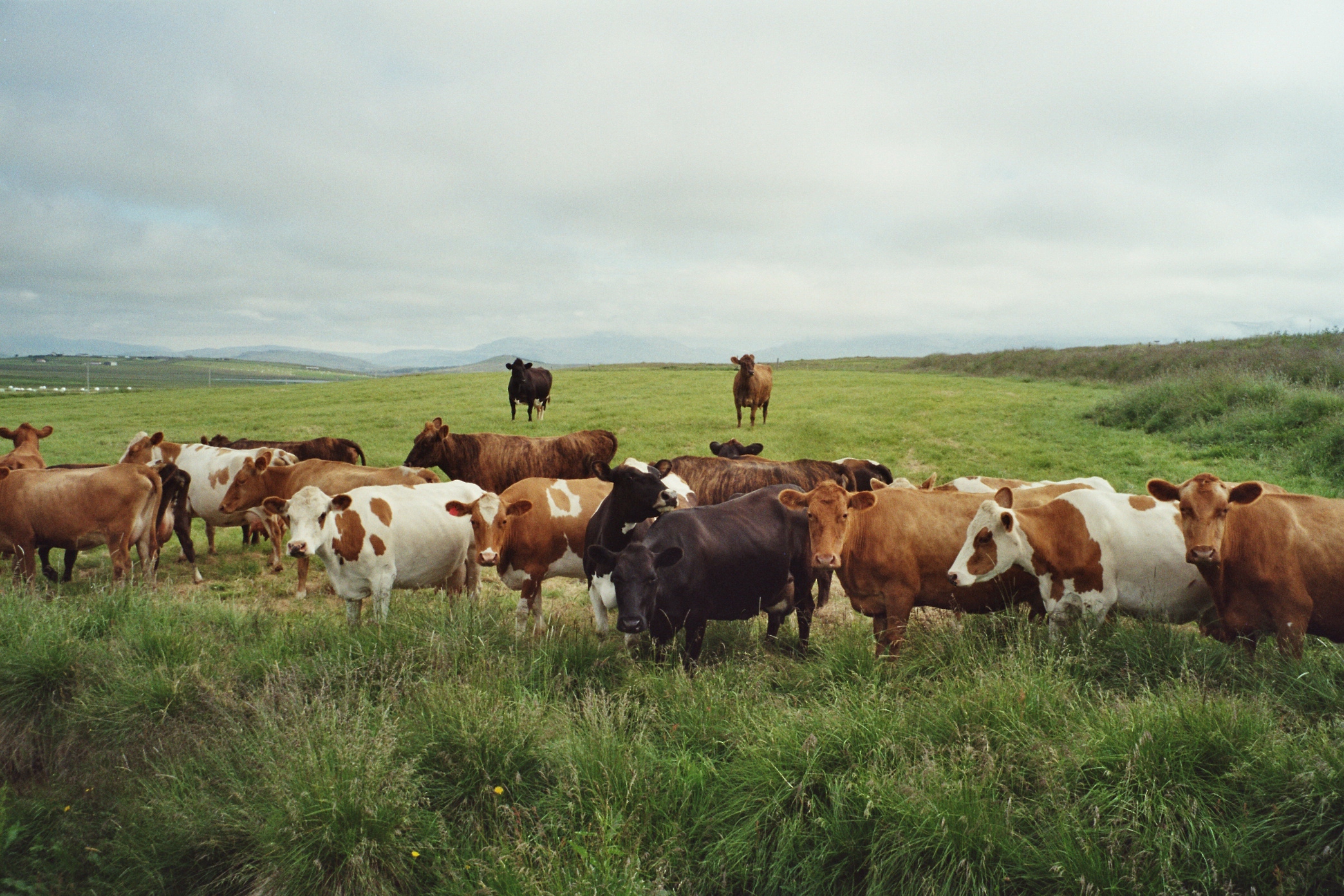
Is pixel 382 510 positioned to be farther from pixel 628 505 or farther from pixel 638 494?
pixel 638 494

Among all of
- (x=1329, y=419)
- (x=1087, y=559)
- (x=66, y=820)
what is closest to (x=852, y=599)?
(x=1087, y=559)

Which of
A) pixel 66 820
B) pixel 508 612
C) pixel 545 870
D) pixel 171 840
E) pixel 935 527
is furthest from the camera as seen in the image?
pixel 508 612

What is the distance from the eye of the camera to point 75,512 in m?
8.92

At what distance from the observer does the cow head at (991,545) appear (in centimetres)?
638

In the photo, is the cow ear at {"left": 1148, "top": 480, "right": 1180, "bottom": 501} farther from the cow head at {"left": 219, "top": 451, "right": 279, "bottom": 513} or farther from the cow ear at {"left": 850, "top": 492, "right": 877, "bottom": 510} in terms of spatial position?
the cow head at {"left": 219, "top": 451, "right": 279, "bottom": 513}

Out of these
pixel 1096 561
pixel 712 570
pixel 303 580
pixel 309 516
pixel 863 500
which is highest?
pixel 863 500

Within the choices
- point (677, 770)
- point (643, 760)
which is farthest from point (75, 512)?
point (677, 770)

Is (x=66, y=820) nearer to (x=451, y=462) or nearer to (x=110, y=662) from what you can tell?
(x=110, y=662)

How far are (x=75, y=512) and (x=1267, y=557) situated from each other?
12211mm

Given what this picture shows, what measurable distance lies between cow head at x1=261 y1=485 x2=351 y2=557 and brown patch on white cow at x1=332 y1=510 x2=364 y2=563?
0.43 feet

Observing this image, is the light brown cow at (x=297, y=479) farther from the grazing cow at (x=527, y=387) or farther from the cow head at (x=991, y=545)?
the grazing cow at (x=527, y=387)

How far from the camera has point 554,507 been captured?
840 centimetres

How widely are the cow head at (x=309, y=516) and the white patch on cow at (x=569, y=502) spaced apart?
6.97 ft

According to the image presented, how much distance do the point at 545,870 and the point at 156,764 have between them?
3.21 m
